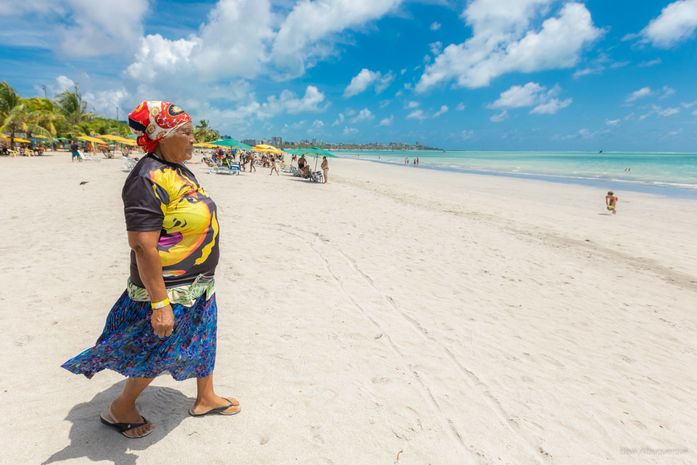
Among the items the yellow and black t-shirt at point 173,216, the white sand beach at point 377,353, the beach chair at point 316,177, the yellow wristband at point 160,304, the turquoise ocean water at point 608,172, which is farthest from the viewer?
the turquoise ocean water at point 608,172

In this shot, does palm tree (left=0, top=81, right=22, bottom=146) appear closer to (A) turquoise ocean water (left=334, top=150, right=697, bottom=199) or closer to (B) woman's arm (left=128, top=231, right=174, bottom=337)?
(B) woman's arm (left=128, top=231, right=174, bottom=337)

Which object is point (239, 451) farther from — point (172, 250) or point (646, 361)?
point (646, 361)

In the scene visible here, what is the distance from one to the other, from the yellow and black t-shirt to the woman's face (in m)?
0.05

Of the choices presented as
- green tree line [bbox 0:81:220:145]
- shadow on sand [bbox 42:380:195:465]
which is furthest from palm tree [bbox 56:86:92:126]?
shadow on sand [bbox 42:380:195:465]

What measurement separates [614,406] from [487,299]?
2.12m

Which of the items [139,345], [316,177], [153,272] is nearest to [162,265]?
[153,272]

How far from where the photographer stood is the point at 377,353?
356 cm

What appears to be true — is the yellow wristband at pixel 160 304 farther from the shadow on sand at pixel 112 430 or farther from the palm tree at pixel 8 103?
the palm tree at pixel 8 103

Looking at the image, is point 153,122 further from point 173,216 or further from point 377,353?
point 377,353

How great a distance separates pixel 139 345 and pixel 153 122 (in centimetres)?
118

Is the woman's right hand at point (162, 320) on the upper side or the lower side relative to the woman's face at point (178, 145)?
lower

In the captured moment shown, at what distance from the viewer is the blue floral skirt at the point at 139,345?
6.36ft

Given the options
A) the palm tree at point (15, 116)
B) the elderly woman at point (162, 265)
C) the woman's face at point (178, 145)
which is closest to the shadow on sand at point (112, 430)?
the elderly woman at point (162, 265)

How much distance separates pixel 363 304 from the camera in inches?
183
